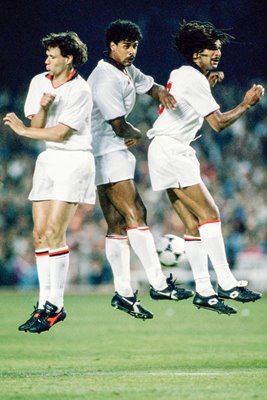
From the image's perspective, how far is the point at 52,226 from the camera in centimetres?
1029

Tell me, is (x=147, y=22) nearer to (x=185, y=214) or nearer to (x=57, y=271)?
(x=185, y=214)

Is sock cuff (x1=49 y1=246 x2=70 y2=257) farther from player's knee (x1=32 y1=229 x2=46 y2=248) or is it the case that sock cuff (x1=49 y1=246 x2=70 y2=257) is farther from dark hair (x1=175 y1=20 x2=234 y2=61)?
dark hair (x1=175 y1=20 x2=234 y2=61)

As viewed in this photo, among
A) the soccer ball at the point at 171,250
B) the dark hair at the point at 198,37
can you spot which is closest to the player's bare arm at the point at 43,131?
the dark hair at the point at 198,37

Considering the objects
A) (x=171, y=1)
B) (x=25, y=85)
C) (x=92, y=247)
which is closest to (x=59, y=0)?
(x=171, y=1)

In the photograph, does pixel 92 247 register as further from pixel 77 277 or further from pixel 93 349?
pixel 93 349

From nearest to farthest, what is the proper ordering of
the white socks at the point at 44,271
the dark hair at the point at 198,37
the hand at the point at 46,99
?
the hand at the point at 46,99, the dark hair at the point at 198,37, the white socks at the point at 44,271

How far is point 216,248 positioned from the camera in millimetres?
10656

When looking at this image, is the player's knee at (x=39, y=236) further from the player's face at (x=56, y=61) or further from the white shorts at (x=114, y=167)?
the player's face at (x=56, y=61)

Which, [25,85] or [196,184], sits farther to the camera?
[25,85]

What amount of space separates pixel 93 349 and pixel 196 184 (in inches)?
192

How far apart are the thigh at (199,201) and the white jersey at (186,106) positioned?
511 mm

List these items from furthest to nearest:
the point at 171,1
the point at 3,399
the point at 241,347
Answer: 1. the point at 241,347
2. the point at 171,1
3. the point at 3,399

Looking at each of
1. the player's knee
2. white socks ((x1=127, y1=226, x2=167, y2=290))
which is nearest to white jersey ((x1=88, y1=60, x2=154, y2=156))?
white socks ((x1=127, y1=226, x2=167, y2=290))

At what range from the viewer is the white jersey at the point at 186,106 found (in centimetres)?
1036
